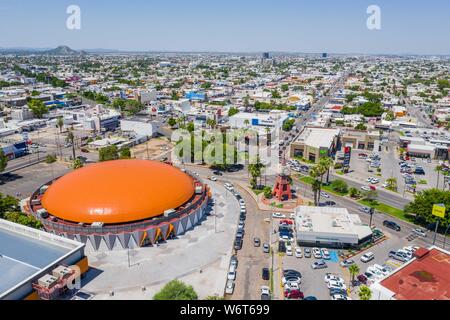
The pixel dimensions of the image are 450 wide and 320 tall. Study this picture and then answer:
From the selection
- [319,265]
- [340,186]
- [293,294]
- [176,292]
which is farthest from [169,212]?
[340,186]

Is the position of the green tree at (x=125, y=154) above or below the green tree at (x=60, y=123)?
below

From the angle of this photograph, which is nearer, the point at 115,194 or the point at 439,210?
the point at 439,210

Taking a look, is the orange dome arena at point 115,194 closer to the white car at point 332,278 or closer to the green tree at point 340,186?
the white car at point 332,278

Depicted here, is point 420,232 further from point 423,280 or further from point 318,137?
point 318,137

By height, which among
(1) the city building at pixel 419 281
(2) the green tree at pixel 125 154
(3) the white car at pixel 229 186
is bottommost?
(1) the city building at pixel 419 281

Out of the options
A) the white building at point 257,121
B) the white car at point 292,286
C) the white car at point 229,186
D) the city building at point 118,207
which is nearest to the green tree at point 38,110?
the white building at point 257,121
